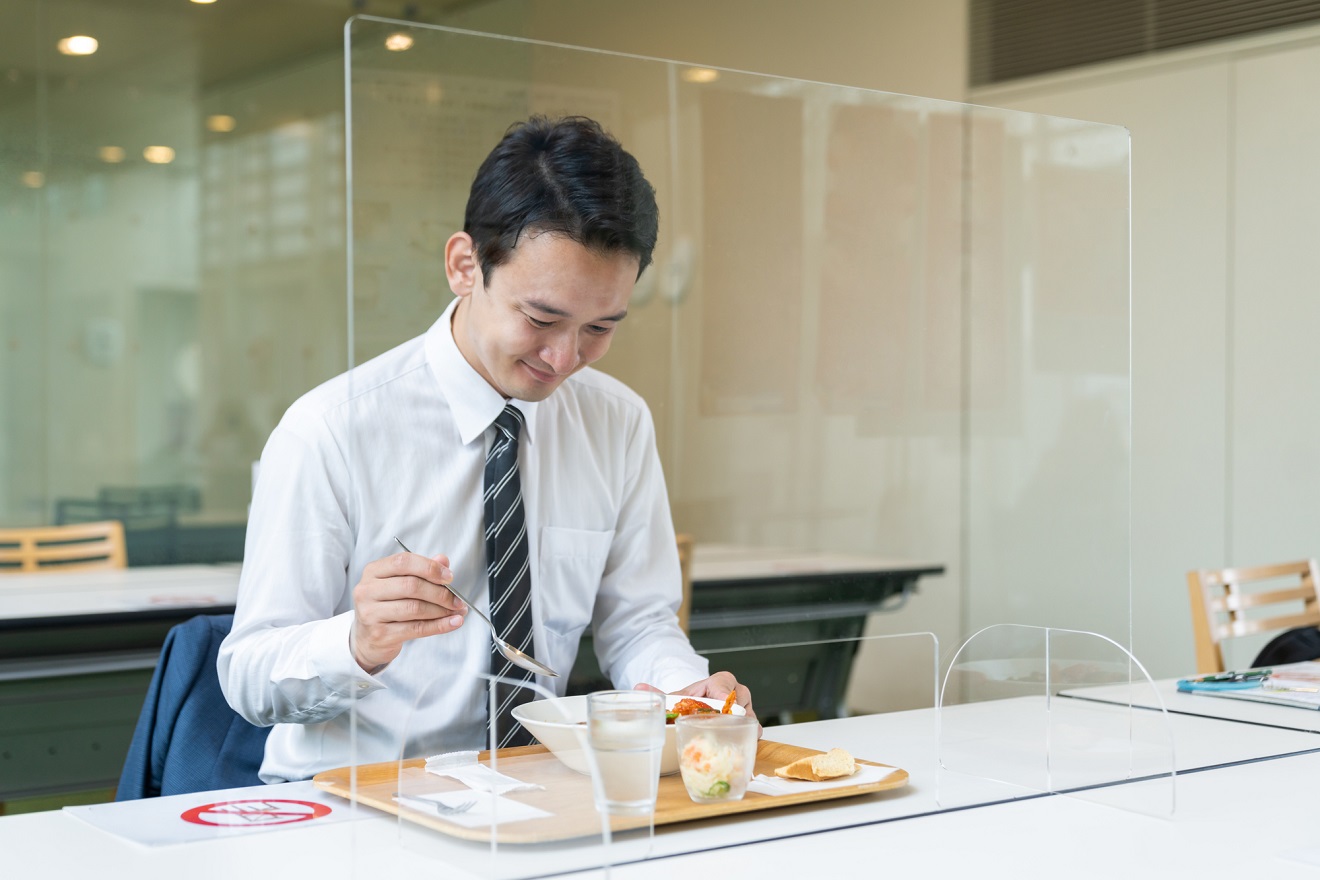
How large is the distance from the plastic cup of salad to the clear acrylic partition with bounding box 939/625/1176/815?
0.24 metres

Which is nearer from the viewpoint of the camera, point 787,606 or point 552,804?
point 552,804

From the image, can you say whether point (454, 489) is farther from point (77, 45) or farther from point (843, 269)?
point (77, 45)

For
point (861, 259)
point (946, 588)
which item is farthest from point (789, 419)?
point (946, 588)

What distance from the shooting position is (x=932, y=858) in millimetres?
1188

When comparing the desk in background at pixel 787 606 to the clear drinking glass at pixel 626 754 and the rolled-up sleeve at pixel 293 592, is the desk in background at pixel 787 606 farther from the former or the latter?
the clear drinking glass at pixel 626 754

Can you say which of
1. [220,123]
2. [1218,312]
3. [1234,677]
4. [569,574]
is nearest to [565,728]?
[569,574]

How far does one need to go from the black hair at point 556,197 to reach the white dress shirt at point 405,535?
13 cm

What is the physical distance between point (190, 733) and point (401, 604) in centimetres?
48

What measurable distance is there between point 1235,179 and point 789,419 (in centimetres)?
272

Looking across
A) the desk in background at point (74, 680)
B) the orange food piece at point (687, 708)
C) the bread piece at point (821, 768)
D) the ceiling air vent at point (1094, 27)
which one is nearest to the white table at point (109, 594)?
the desk in background at point (74, 680)

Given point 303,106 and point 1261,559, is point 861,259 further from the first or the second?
point 303,106

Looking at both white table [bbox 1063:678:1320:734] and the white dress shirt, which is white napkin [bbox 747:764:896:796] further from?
white table [bbox 1063:678:1320:734]

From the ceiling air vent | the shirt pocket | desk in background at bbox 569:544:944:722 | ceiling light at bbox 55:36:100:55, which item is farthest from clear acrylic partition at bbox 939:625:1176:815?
ceiling light at bbox 55:36:100:55

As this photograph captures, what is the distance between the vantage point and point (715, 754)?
1.25 meters
